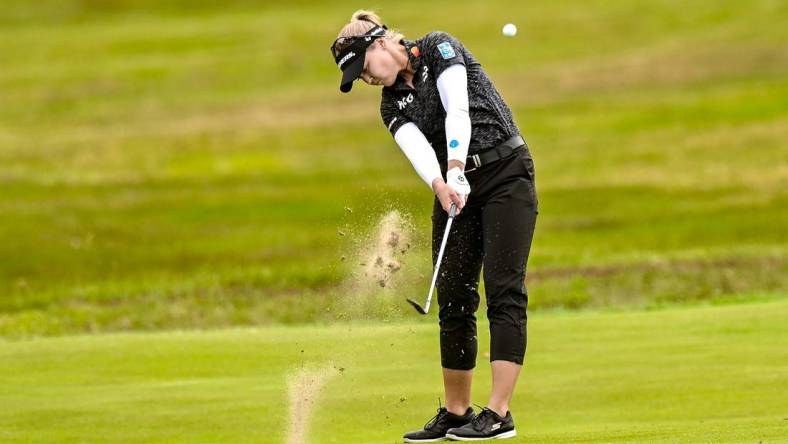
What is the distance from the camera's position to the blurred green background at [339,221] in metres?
8.00

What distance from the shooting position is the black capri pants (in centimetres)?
634

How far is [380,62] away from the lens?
6.36 m

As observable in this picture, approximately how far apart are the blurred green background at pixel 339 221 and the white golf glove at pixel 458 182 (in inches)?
18.0

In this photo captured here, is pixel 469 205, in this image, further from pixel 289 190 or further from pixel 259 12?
pixel 259 12

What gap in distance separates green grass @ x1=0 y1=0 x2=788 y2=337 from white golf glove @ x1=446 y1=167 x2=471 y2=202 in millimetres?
485

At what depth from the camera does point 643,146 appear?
99.3 feet

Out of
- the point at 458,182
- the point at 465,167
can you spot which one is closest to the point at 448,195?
the point at 458,182

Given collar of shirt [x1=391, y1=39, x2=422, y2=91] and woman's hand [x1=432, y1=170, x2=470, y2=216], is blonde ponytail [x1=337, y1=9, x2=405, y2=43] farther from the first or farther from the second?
woman's hand [x1=432, y1=170, x2=470, y2=216]

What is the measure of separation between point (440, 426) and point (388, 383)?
2053 mm

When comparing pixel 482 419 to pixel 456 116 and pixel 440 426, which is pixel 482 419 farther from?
pixel 456 116

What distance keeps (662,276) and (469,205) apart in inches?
468

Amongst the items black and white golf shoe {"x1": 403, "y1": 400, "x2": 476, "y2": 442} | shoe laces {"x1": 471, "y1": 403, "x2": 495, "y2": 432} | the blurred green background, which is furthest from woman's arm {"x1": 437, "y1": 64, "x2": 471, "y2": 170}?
black and white golf shoe {"x1": 403, "y1": 400, "x2": 476, "y2": 442}

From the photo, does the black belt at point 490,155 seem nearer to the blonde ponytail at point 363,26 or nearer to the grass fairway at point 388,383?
the blonde ponytail at point 363,26

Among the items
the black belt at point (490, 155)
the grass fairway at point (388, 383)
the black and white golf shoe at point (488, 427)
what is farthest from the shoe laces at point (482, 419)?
the black belt at point (490, 155)
